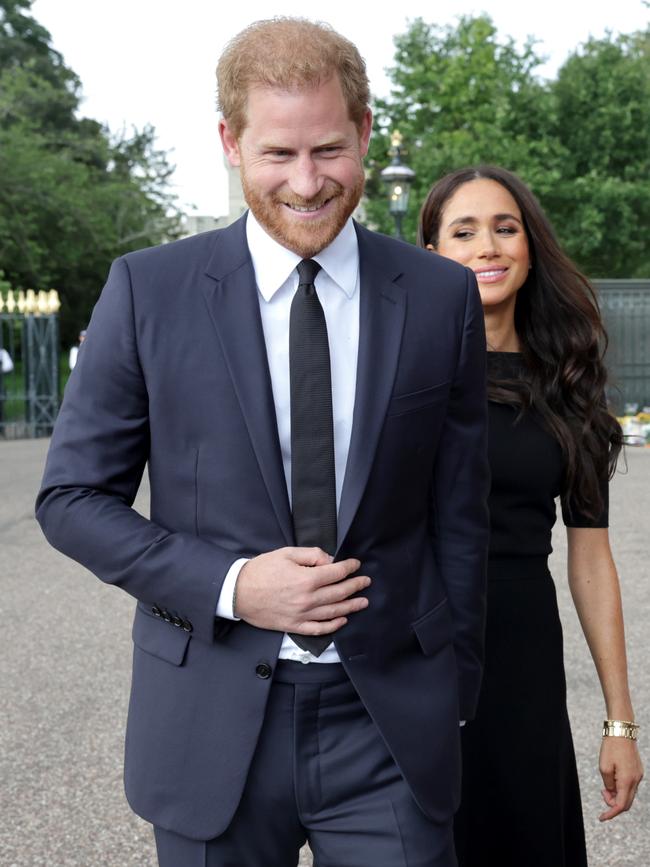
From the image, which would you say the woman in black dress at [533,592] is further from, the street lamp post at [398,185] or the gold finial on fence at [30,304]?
the gold finial on fence at [30,304]

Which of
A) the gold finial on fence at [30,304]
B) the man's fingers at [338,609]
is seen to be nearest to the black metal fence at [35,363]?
the gold finial on fence at [30,304]

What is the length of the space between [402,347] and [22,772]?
3394 millimetres

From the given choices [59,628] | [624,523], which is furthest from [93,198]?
[59,628]

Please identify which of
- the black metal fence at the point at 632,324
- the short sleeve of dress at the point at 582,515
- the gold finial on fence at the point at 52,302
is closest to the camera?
the short sleeve of dress at the point at 582,515

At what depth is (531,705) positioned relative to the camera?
272 cm

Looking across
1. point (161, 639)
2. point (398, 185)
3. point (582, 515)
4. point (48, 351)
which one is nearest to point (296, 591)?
point (161, 639)

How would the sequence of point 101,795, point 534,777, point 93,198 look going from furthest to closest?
point 93,198
point 101,795
point 534,777

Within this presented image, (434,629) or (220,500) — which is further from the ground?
(220,500)

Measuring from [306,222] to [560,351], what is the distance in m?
1.17

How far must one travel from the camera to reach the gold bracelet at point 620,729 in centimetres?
273

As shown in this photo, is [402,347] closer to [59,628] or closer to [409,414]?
[409,414]

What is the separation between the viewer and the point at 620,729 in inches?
108

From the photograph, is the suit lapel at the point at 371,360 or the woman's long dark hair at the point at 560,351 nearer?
the suit lapel at the point at 371,360

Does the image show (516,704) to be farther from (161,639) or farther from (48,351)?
(48,351)
